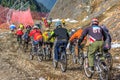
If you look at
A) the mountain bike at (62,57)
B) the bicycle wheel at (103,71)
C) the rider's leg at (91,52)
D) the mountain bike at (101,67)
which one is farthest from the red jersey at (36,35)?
the bicycle wheel at (103,71)

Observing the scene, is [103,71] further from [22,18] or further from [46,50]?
[22,18]

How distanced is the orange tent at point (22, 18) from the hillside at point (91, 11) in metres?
6.51

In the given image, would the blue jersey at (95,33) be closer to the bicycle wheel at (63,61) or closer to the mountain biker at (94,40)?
the mountain biker at (94,40)

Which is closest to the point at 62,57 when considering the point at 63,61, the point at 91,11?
the point at 63,61

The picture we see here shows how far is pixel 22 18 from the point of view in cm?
4850

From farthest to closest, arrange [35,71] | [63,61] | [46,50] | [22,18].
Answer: [22,18], [46,50], [63,61], [35,71]

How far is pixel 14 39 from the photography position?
105 feet

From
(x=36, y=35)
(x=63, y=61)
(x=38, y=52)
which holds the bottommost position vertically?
(x=63, y=61)

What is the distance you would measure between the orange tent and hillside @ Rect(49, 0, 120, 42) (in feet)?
21.4

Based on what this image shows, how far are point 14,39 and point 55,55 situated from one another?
50.0 ft

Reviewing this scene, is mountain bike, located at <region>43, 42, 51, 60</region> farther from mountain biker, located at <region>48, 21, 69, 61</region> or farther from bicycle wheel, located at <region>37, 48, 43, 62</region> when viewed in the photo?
mountain biker, located at <region>48, 21, 69, 61</region>

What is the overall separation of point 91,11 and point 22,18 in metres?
9.40

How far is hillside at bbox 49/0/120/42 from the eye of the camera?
92.6 feet

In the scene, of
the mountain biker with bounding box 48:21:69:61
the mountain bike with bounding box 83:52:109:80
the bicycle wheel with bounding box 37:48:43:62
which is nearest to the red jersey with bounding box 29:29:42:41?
the bicycle wheel with bounding box 37:48:43:62
